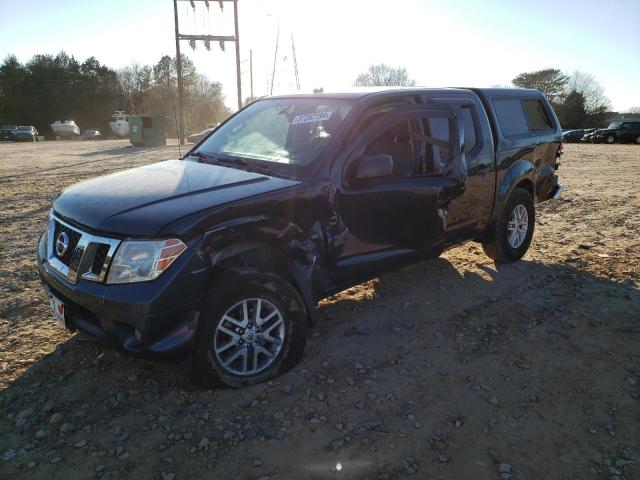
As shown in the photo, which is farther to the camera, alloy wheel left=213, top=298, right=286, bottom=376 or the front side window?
the front side window

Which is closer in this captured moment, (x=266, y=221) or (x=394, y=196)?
(x=266, y=221)

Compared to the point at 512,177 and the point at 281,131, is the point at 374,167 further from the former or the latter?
the point at 512,177

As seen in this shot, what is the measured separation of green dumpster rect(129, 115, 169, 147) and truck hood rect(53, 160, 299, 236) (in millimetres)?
26136

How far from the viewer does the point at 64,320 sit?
294 cm

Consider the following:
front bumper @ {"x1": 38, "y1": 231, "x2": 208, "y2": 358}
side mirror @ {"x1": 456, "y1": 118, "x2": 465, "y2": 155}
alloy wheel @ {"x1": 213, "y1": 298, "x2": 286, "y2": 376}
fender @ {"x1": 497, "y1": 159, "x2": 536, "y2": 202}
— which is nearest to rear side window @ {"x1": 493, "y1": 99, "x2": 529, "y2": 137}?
fender @ {"x1": 497, "y1": 159, "x2": 536, "y2": 202}

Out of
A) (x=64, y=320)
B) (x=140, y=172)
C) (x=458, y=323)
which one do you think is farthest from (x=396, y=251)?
(x=64, y=320)

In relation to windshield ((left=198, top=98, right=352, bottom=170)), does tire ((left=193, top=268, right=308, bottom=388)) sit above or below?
below

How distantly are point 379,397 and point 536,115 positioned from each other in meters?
4.19

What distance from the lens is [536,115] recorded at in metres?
5.64

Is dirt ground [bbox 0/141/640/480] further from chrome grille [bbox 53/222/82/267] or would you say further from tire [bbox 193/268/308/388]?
chrome grille [bbox 53/222/82/267]

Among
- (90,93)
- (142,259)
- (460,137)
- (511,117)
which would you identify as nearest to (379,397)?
(142,259)

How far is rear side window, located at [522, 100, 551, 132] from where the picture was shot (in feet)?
18.0

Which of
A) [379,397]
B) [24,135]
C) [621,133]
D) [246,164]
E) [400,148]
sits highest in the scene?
[400,148]

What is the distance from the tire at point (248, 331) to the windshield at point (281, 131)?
97cm
